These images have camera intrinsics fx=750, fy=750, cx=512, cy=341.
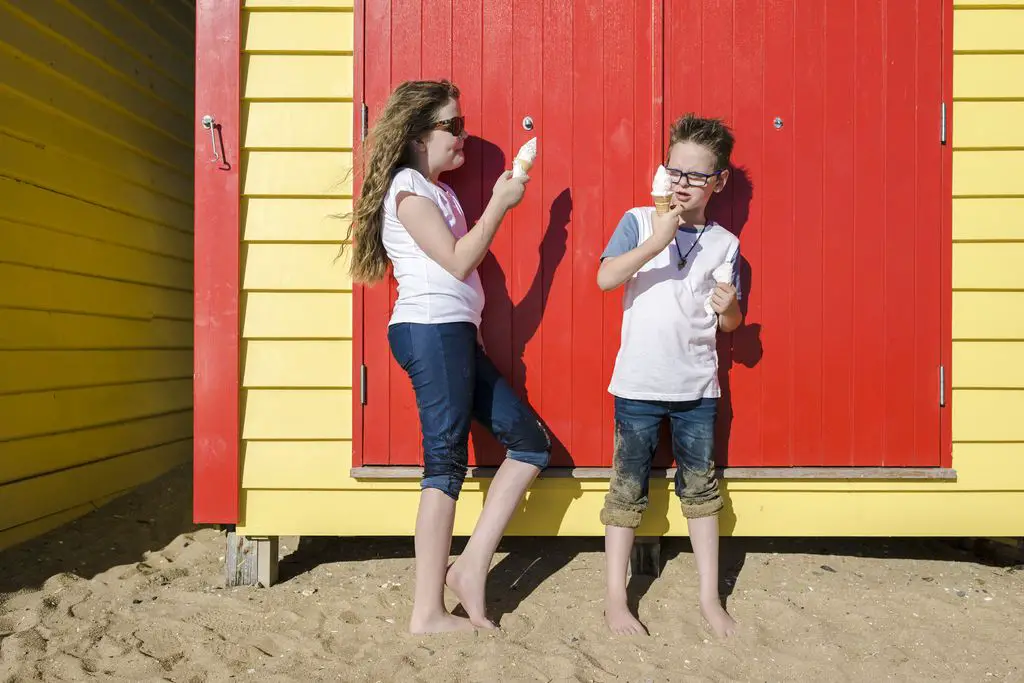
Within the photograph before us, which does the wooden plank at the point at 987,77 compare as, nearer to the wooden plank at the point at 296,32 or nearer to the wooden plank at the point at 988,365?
the wooden plank at the point at 988,365

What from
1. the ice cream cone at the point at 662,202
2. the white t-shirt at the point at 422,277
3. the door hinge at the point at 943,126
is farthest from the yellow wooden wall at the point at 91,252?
the door hinge at the point at 943,126

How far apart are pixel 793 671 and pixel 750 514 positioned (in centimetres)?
76

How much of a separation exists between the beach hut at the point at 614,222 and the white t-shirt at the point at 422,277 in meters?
0.33

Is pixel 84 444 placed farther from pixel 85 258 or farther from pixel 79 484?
pixel 85 258

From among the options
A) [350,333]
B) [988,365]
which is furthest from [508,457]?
[988,365]

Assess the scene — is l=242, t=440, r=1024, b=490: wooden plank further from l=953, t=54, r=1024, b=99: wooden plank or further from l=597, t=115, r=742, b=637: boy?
l=953, t=54, r=1024, b=99: wooden plank

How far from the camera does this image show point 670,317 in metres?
2.63

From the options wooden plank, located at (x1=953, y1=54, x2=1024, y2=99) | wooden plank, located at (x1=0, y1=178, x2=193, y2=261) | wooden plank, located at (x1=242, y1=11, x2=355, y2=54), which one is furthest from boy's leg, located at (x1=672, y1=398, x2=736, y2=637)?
wooden plank, located at (x1=0, y1=178, x2=193, y2=261)

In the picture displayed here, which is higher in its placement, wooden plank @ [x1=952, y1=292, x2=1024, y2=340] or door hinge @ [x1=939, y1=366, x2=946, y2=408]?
wooden plank @ [x1=952, y1=292, x2=1024, y2=340]

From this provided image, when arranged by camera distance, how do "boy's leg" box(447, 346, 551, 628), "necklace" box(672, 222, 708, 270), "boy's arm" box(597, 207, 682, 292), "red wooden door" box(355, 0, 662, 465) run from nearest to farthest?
"boy's arm" box(597, 207, 682, 292)
"boy's leg" box(447, 346, 551, 628)
"necklace" box(672, 222, 708, 270)
"red wooden door" box(355, 0, 662, 465)

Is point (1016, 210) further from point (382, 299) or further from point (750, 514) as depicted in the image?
point (382, 299)

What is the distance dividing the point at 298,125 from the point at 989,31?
8.93 ft

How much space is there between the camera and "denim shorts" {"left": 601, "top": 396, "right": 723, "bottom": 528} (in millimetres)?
2650

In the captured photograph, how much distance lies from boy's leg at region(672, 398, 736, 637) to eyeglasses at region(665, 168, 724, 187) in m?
0.77
